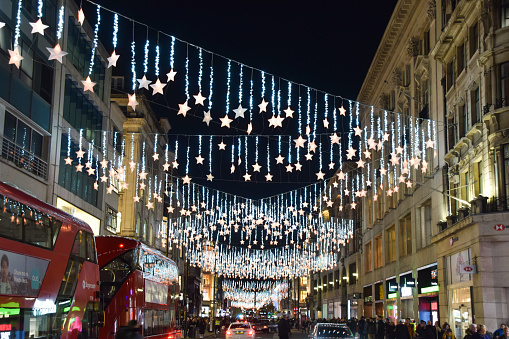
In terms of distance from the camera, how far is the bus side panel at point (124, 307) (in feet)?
65.9

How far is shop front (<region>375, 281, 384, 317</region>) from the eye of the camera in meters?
51.3

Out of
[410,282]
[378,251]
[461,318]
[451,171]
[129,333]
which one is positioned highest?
[451,171]

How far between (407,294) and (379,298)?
38.0 ft

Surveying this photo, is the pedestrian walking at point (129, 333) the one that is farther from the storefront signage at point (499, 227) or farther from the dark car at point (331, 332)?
the storefront signage at point (499, 227)

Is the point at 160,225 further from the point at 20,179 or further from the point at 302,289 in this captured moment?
the point at 302,289

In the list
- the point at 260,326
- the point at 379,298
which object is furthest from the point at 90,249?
the point at 260,326

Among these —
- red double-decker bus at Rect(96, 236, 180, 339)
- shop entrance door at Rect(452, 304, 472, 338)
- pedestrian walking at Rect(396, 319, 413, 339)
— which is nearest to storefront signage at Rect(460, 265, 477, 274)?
shop entrance door at Rect(452, 304, 472, 338)

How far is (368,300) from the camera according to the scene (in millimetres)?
56875

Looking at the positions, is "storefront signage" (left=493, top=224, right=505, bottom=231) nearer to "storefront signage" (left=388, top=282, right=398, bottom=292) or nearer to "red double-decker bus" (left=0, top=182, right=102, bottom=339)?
"red double-decker bus" (left=0, top=182, right=102, bottom=339)

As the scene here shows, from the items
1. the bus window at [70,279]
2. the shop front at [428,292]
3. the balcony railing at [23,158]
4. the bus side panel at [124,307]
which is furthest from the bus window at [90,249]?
the shop front at [428,292]

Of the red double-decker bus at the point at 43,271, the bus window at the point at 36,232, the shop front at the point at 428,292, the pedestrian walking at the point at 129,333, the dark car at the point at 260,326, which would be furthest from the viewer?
the dark car at the point at 260,326

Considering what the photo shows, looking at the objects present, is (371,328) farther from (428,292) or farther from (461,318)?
(461,318)

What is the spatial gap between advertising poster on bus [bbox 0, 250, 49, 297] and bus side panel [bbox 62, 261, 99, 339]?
7.16 ft

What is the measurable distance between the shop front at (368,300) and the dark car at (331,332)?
1301 inches
